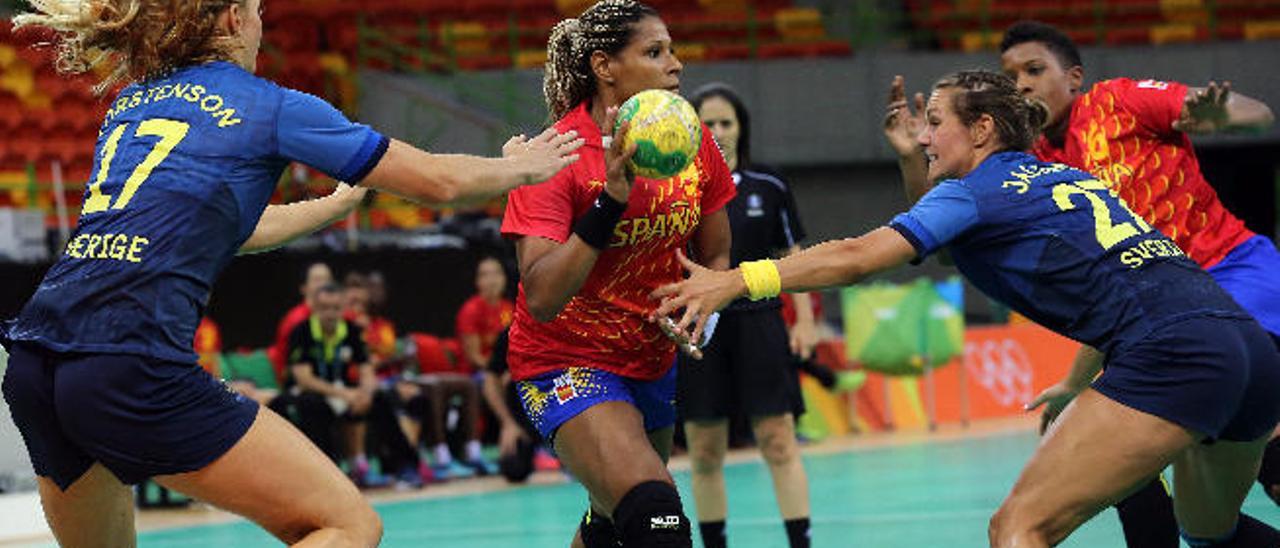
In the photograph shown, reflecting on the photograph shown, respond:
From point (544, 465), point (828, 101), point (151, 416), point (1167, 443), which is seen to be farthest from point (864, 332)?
point (151, 416)

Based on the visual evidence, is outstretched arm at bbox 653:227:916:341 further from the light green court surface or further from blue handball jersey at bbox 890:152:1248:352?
the light green court surface

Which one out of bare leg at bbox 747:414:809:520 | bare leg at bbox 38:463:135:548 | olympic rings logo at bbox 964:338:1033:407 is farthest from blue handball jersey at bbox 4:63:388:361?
olympic rings logo at bbox 964:338:1033:407

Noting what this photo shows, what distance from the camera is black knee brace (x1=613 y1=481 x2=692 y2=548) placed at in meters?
5.15

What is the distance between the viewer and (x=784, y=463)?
7.85m

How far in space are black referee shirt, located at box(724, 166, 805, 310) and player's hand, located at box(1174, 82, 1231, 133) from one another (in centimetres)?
259

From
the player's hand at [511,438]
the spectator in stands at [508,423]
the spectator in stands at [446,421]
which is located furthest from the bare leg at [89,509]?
the spectator in stands at [446,421]

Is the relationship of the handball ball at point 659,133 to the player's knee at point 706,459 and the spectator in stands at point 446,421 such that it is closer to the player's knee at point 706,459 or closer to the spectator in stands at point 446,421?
the player's knee at point 706,459

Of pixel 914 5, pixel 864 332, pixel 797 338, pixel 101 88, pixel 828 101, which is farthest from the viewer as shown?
pixel 914 5

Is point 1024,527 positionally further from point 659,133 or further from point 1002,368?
point 1002,368

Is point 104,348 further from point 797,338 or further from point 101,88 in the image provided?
point 797,338

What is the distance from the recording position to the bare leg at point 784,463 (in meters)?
7.72

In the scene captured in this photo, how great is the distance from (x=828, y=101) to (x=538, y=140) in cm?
1718

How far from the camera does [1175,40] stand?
75.6 feet

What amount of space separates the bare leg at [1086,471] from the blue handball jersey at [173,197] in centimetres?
187
